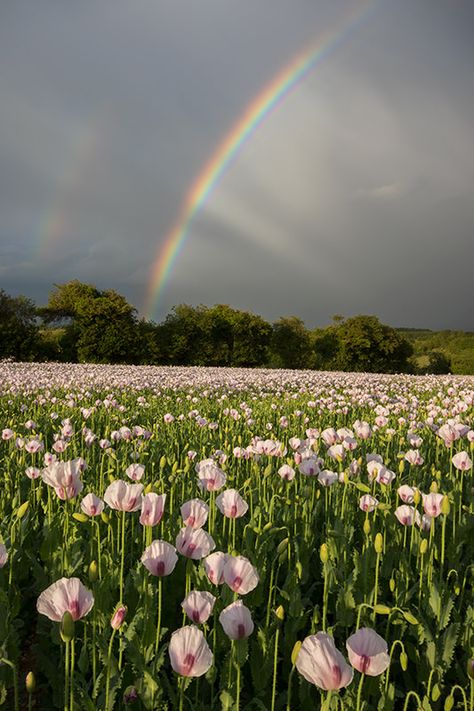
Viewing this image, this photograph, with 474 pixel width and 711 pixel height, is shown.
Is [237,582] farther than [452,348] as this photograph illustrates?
No

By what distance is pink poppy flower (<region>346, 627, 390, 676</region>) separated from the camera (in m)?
1.46

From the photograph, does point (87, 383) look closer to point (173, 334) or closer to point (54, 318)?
point (173, 334)

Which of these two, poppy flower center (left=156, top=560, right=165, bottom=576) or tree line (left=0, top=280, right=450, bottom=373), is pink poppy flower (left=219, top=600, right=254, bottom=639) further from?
tree line (left=0, top=280, right=450, bottom=373)

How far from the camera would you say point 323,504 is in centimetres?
424

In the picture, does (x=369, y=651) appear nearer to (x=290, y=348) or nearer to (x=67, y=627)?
(x=67, y=627)

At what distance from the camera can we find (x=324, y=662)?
1.36m

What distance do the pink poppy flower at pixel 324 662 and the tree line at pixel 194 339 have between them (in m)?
39.7

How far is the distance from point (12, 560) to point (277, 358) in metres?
50.5

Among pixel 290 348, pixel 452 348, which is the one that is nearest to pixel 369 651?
pixel 290 348

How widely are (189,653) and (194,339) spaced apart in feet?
153

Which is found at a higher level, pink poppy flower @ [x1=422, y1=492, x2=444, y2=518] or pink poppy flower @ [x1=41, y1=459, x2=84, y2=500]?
pink poppy flower @ [x1=41, y1=459, x2=84, y2=500]

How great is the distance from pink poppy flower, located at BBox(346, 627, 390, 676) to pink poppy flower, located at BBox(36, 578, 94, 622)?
2.68 feet

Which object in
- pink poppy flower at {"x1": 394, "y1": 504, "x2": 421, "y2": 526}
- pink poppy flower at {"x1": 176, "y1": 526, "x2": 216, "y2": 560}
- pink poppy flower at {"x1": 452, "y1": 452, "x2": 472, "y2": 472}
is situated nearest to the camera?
pink poppy flower at {"x1": 176, "y1": 526, "x2": 216, "y2": 560}

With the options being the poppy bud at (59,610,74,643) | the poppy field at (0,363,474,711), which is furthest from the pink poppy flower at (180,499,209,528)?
the poppy bud at (59,610,74,643)
